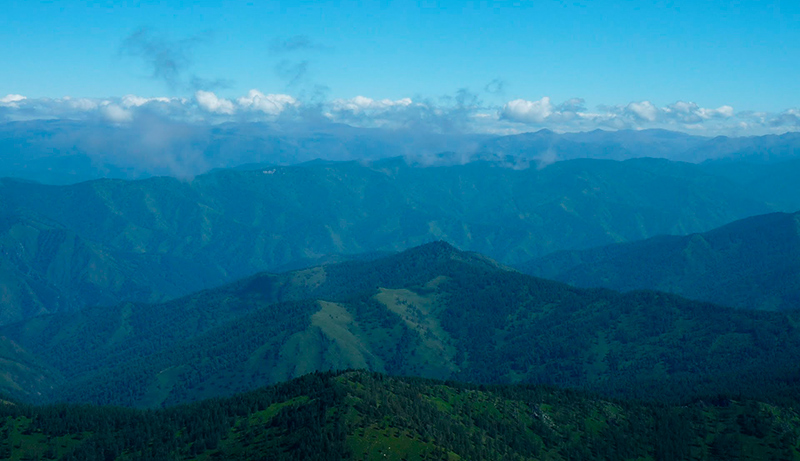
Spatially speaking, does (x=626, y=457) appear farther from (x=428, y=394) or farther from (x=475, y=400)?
(x=428, y=394)

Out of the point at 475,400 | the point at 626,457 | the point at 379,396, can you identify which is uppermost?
the point at 379,396

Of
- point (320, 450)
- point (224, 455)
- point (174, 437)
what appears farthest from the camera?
point (174, 437)

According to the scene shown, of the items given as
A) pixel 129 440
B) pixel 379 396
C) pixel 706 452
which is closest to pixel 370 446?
pixel 379 396

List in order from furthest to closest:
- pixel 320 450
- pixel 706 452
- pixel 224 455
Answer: pixel 706 452 < pixel 224 455 < pixel 320 450

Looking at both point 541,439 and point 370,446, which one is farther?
point 541,439

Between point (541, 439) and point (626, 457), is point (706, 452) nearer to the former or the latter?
point (626, 457)

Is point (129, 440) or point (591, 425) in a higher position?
point (129, 440)
